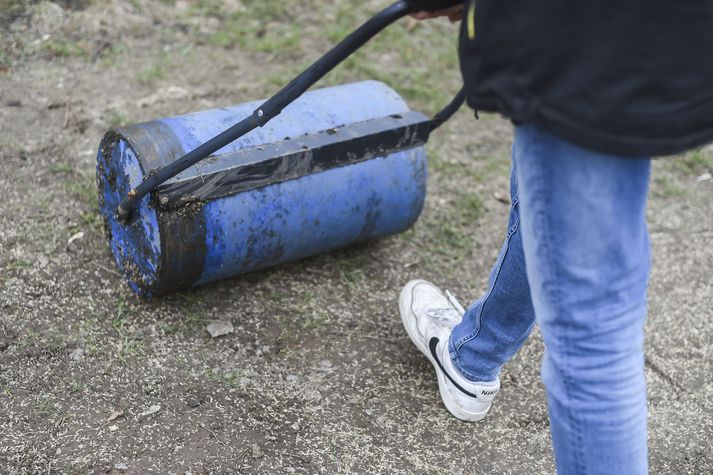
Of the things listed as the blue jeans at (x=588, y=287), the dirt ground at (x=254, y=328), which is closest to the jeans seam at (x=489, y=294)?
the dirt ground at (x=254, y=328)

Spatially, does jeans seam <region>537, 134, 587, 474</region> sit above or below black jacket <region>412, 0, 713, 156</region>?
below

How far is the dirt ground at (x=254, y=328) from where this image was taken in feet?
6.69

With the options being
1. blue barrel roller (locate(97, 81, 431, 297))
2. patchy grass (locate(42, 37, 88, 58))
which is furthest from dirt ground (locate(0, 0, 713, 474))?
blue barrel roller (locate(97, 81, 431, 297))

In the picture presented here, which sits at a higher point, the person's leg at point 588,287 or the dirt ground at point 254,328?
the person's leg at point 588,287

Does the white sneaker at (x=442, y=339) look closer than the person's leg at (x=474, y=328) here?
No

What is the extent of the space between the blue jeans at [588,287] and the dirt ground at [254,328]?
0.76 metres

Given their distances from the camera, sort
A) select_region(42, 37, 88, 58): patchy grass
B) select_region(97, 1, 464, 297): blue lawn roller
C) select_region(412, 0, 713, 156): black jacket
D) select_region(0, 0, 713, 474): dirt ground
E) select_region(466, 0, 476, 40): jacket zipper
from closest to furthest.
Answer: select_region(412, 0, 713, 156): black jacket, select_region(466, 0, 476, 40): jacket zipper, select_region(0, 0, 713, 474): dirt ground, select_region(97, 1, 464, 297): blue lawn roller, select_region(42, 37, 88, 58): patchy grass

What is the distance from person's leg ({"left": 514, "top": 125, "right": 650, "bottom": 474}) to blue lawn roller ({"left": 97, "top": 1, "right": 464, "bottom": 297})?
988mm

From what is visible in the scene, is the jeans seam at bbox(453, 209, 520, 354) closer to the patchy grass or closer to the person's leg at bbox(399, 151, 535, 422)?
the person's leg at bbox(399, 151, 535, 422)

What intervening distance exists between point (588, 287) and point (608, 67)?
1.12 feet

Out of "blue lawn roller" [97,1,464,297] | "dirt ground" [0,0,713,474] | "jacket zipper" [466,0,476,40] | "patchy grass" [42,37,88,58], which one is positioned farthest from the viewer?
"patchy grass" [42,37,88,58]

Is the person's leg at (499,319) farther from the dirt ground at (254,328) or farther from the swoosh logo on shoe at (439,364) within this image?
the dirt ground at (254,328)

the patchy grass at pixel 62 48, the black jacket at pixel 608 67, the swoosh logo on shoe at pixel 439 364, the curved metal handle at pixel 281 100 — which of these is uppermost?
the black jacket at pixel 608 67

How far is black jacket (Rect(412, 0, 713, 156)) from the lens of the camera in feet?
3.78
